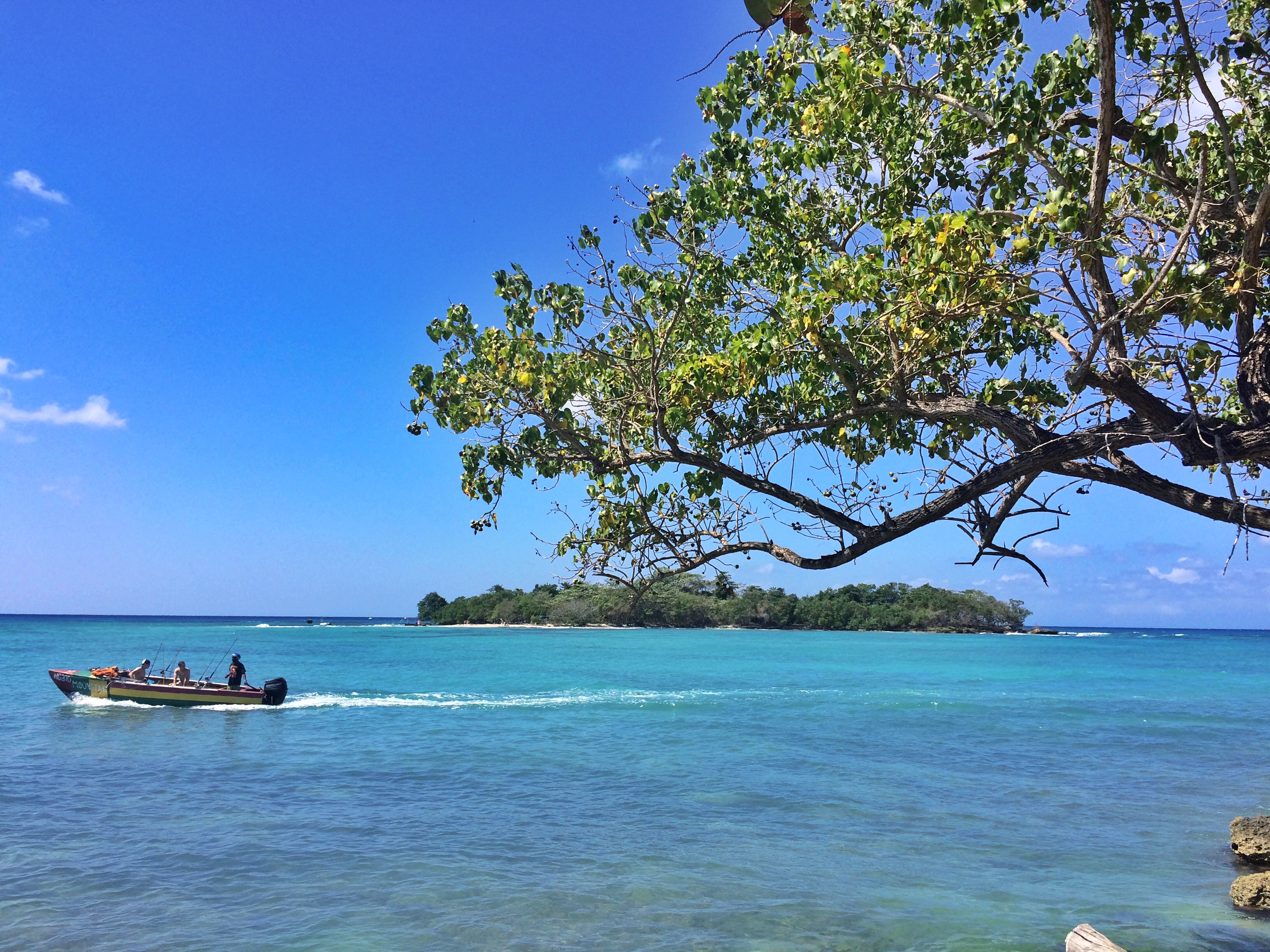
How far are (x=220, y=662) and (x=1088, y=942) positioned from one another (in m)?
51.1

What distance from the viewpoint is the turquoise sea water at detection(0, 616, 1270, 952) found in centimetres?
782

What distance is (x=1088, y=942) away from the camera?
474cm

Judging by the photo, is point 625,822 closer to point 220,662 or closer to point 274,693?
point 274,693

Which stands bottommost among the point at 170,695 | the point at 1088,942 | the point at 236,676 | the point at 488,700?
the point at 488,700

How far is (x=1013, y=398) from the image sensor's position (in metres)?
5.81

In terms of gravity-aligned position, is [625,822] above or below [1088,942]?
below

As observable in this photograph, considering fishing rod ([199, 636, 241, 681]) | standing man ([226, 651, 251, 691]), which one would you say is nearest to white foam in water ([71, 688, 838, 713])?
standing man ([226, 651, 251, 691])

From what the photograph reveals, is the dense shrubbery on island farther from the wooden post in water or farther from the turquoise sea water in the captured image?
the wooden post in water

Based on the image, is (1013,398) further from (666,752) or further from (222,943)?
(666,752)

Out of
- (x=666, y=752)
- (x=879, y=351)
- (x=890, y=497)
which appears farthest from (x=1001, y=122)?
(x=666, y=752)

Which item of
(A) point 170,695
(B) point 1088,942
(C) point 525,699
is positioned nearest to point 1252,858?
(B) point 1088,942

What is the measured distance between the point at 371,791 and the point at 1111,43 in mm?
13311

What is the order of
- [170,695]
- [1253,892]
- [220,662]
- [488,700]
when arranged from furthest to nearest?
[220,662] < [488,700] < [170,695] < [1253,892]

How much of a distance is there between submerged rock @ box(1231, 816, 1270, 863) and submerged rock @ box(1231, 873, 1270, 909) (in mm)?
1354
